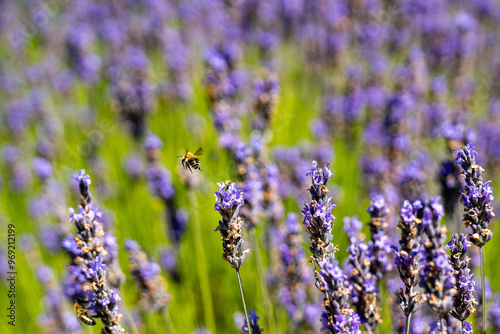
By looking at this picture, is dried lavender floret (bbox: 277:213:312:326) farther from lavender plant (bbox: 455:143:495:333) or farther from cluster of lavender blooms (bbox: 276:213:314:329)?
lavender plant (bbox: 455:143:495:333)

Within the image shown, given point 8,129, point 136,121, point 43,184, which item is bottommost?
point 43,184

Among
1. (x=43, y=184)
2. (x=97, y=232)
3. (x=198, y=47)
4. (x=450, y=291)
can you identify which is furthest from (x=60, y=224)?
(x=198, y=47)

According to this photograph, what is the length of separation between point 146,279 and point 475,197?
6.09 feet

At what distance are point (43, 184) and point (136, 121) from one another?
99 cm

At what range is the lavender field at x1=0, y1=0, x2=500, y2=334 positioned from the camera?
1.74 m

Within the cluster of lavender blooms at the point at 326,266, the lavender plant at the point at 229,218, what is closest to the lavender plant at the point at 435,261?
the cluster of lavender blooms at the point at 326,266

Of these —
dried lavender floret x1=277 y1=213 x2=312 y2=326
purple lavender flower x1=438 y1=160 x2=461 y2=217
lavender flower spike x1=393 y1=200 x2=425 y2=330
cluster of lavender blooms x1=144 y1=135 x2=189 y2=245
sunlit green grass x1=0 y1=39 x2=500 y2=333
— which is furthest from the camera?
sunlit green grass x1=0 y1=39 x2=500 y2=333

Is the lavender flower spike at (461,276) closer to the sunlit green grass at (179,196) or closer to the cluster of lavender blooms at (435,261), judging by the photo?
the cluster of lavender blooms at (435,261)

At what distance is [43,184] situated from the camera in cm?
400

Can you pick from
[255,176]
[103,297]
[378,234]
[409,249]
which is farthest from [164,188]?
[409,249]

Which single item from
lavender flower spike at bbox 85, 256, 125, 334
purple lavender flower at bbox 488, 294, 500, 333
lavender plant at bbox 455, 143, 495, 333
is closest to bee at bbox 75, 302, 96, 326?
lavender flower spike at bbox 85, 256, 125, 334

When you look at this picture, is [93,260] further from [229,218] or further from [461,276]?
[461,276]

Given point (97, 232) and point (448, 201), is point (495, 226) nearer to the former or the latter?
point (448, 201)

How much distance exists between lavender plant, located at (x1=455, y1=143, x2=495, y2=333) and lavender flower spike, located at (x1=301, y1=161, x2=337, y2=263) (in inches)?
19.9
